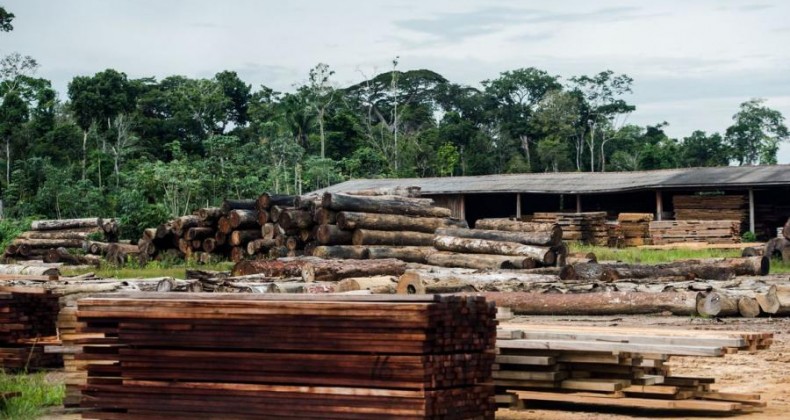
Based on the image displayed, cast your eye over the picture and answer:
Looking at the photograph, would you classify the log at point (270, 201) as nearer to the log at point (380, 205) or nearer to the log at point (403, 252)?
the log at point (380, 205)

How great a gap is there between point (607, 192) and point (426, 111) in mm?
37286

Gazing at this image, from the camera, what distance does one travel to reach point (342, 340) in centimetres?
808

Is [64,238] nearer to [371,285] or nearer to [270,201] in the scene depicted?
[270,201]

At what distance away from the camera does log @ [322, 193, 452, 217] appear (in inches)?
1072

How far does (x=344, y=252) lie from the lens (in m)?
26.2

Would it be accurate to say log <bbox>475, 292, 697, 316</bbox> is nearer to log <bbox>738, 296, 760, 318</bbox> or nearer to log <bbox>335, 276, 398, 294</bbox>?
log <bbox>738, 296, 760, 318</bbox>

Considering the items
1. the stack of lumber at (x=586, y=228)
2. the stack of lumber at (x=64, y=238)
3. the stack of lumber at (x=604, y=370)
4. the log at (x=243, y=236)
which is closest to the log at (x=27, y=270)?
the log at (x=243, y=236)

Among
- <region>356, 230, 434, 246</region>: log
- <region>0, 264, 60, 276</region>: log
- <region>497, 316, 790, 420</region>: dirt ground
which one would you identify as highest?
<region>356, 230, 434, 246</region>: log

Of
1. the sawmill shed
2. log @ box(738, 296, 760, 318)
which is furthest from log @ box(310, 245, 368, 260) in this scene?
the sawmill shed

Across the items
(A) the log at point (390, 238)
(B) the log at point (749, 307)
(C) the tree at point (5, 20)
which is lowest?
(B) the log at point (749, 307)

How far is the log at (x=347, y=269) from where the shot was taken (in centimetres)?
2155

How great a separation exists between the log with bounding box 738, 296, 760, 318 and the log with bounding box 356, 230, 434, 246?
36.4 ft

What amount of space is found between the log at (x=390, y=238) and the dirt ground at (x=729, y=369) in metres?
9.15

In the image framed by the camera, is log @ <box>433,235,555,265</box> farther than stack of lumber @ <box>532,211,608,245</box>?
No
